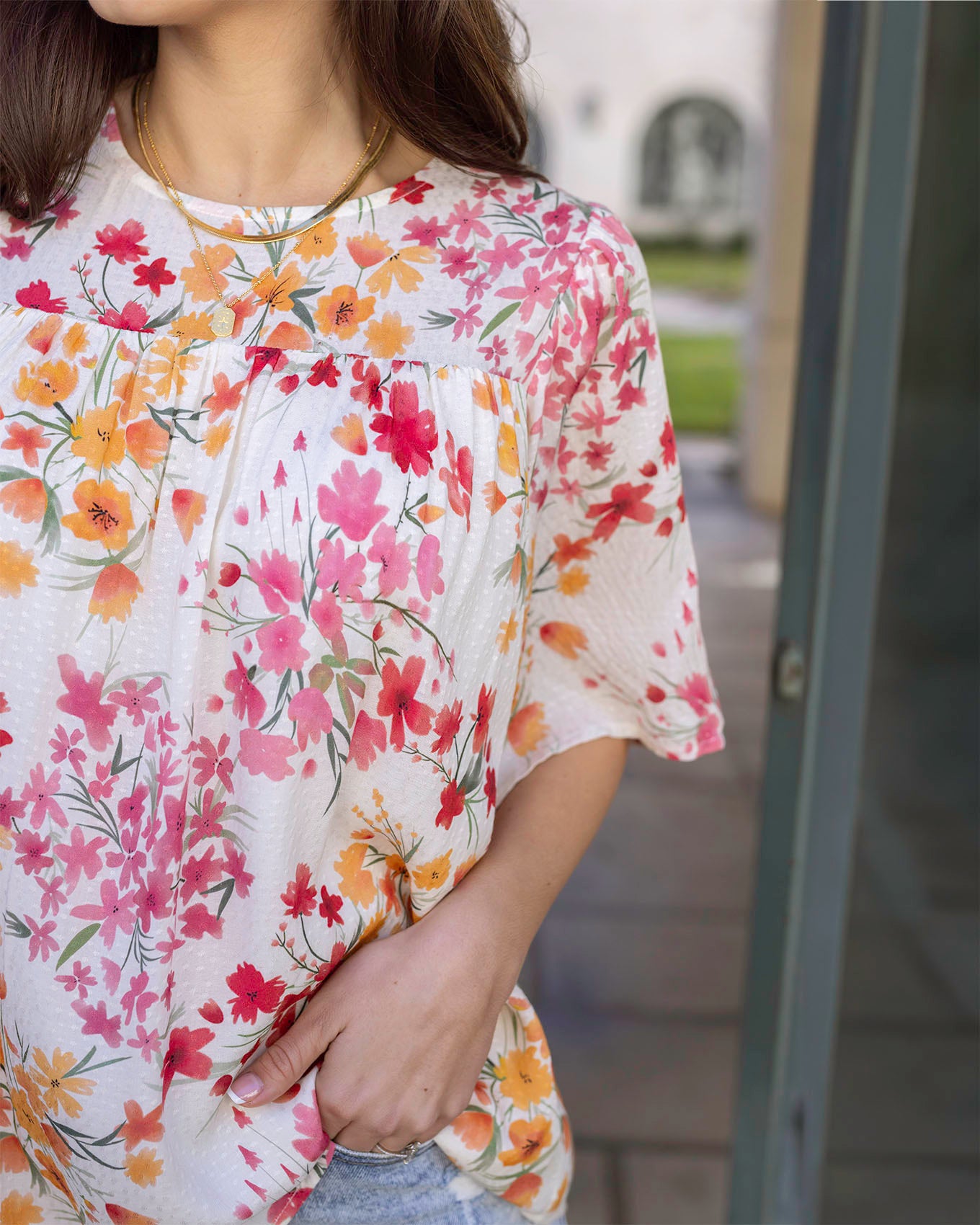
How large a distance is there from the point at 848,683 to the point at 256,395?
0.84 m

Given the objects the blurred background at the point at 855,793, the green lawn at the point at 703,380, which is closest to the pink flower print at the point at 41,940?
the blurred background at the point at 855,793

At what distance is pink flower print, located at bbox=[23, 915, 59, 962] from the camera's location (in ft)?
2.46

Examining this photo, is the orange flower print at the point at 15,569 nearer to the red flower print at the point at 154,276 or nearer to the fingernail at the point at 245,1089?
the red flower print at the point at 154,276

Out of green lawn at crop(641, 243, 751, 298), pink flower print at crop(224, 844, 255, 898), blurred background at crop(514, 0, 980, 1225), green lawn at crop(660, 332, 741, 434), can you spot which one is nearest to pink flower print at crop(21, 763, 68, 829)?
pink flower print at crop(224, 844, 255, 898)

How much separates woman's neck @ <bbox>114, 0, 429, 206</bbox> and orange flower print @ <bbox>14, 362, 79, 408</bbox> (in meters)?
0.17

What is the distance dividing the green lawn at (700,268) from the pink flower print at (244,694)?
15992mm

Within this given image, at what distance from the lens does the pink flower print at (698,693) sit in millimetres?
960

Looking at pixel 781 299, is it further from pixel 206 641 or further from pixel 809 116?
pixel 206 641

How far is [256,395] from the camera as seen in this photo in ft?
2.48

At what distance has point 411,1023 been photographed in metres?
0.79

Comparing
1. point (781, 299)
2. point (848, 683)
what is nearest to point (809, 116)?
point (781, 299)

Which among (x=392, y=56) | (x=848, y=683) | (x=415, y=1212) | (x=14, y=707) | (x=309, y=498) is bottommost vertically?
(x=415, y=1212)

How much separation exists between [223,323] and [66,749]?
295mm

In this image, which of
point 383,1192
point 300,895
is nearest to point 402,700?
point 300,895
